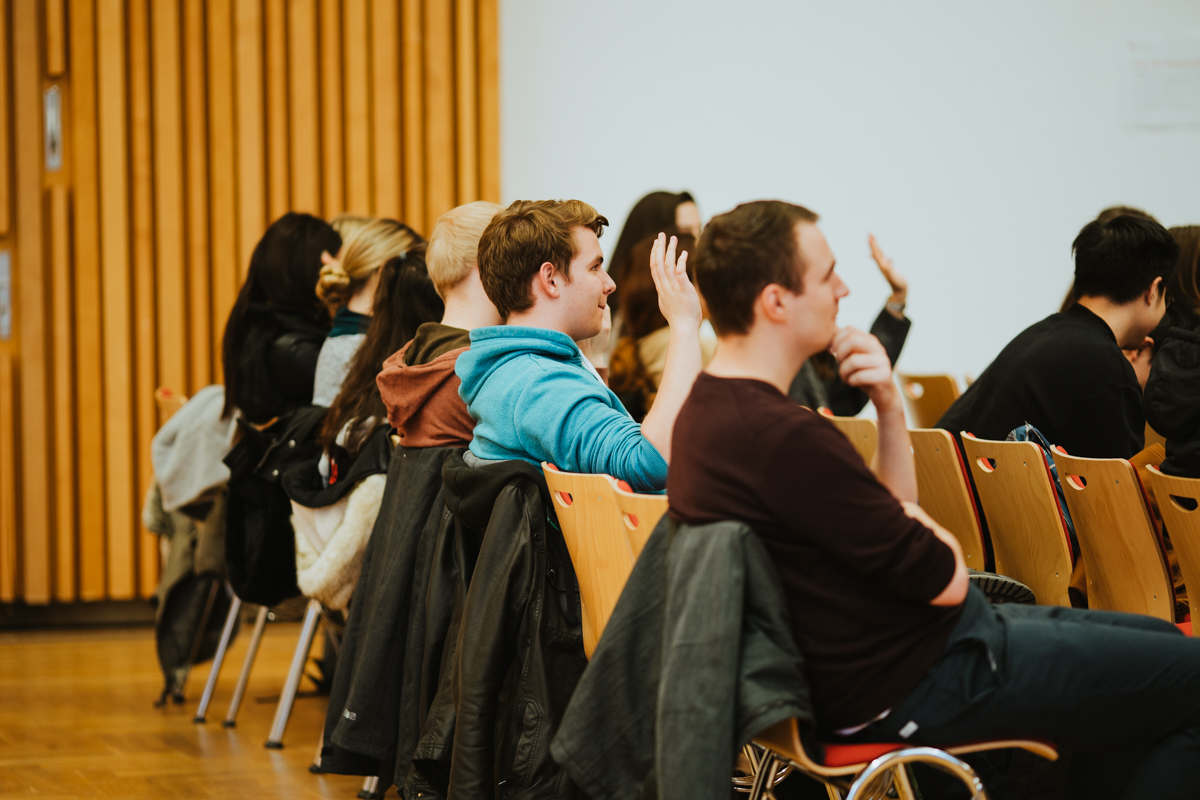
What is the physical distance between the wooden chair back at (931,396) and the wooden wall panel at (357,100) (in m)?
2.56

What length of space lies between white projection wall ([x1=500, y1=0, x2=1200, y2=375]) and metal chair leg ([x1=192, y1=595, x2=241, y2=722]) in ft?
8.24

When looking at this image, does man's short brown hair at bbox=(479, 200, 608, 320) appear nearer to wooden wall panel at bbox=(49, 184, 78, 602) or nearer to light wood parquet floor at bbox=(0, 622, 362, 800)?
light wood parquet floor at bbox=(0, 622, 362, 800)

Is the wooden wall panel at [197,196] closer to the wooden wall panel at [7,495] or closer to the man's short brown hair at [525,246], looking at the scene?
the wooden wall panel at [7,495]

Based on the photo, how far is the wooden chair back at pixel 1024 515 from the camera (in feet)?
7.54

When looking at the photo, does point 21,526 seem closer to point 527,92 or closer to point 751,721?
point 527,92

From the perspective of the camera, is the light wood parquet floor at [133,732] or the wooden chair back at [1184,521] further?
the light wood parquet floor at [133,732]

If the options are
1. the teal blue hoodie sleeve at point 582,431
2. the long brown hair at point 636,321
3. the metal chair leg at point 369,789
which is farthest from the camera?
the long brown hair at point 636,321

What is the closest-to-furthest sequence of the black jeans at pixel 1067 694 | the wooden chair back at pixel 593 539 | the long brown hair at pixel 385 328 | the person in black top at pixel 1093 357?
the black jeans at pixel 1067 694 → the wooden chair back at pixel 593 539 → the person in black top at pixel 1093 357 → the long brown hair at pixel 385 328

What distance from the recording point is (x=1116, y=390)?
102 inches

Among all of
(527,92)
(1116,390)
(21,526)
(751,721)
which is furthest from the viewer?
(527,92)

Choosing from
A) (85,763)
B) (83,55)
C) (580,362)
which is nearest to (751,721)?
(580,362)

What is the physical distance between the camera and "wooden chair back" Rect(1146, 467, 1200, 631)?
204 cm

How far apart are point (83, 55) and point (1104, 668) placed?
16.1ft

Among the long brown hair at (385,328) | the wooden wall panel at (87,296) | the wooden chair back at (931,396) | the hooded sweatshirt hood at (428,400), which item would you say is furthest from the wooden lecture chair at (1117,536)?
the wooden wall panel at (87,296)
